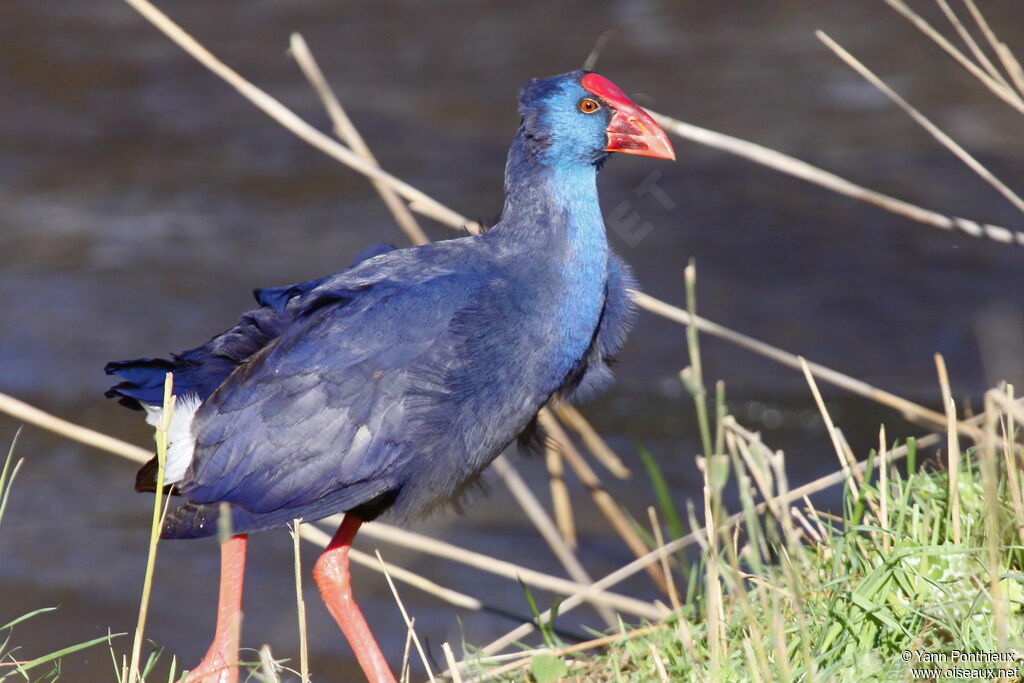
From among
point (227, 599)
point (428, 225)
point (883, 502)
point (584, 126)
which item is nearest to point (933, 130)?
point (584, 126)

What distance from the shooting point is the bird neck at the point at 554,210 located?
2.56 m

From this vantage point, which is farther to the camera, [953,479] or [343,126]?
[343,126]

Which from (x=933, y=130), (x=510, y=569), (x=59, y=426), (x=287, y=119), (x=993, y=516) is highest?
(x=287, y=119)

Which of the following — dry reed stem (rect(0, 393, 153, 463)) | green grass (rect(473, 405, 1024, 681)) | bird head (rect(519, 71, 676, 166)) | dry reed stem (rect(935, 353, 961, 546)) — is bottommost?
green grass (rect(473, 405, 1024, 681))

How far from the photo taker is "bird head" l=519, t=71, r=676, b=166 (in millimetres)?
2584

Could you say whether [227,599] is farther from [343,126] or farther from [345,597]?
[343,126]

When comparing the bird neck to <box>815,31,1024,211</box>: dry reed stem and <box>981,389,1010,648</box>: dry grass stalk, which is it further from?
<box>981,389,1010,648</box>: dry grass stalk

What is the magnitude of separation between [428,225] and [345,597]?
2846 millimetres

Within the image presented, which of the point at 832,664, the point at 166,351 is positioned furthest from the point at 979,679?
the point at 166,351

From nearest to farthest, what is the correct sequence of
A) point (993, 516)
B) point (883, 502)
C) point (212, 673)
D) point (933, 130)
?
1. point (993, 516)
2. point (883, 502)
3. point (212, 673)
4. point (933, 130)

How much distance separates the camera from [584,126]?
8.48ft

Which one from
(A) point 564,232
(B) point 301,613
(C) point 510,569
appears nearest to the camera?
(B) point 301,613

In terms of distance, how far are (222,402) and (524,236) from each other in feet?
2.34

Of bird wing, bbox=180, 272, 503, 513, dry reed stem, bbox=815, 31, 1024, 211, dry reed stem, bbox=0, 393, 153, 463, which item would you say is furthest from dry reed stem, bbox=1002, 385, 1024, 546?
dry reed stem, bbox=0, 393, 153, 463
